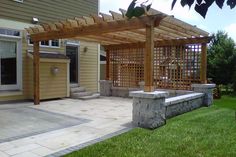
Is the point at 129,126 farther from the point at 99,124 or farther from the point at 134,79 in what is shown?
the point at 134,79

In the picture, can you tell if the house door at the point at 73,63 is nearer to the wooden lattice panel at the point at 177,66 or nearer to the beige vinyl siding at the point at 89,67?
the beige vinyl siding at the point at 89,67

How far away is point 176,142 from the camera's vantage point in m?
5.28

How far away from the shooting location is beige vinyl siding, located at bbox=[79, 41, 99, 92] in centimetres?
1314

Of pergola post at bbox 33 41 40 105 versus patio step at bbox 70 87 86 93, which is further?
patio step at bbox 70 87 86 93

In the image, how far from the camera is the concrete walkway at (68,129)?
15.7 feet

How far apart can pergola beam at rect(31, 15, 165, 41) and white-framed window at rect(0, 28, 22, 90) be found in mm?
949

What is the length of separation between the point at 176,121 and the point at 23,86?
6.30 metres

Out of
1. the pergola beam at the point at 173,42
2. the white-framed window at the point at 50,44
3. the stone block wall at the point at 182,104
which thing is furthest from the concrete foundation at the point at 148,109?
the white-framed window at the point at 50,44

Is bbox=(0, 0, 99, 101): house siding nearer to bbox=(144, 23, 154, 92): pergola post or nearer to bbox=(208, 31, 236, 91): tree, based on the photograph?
bbox=(144, 23, 154, 92): pergola post

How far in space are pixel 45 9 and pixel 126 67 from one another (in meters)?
4.32

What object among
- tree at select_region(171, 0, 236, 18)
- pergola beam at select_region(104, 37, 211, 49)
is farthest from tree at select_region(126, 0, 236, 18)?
pergola beam at select_region(104, 37, 211, 49)

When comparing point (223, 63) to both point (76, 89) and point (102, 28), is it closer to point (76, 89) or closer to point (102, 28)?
point (76, 89)

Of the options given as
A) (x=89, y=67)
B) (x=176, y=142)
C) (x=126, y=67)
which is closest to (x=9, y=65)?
(x=89, y=67)

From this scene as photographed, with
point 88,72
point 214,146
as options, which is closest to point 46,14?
point 88,72
